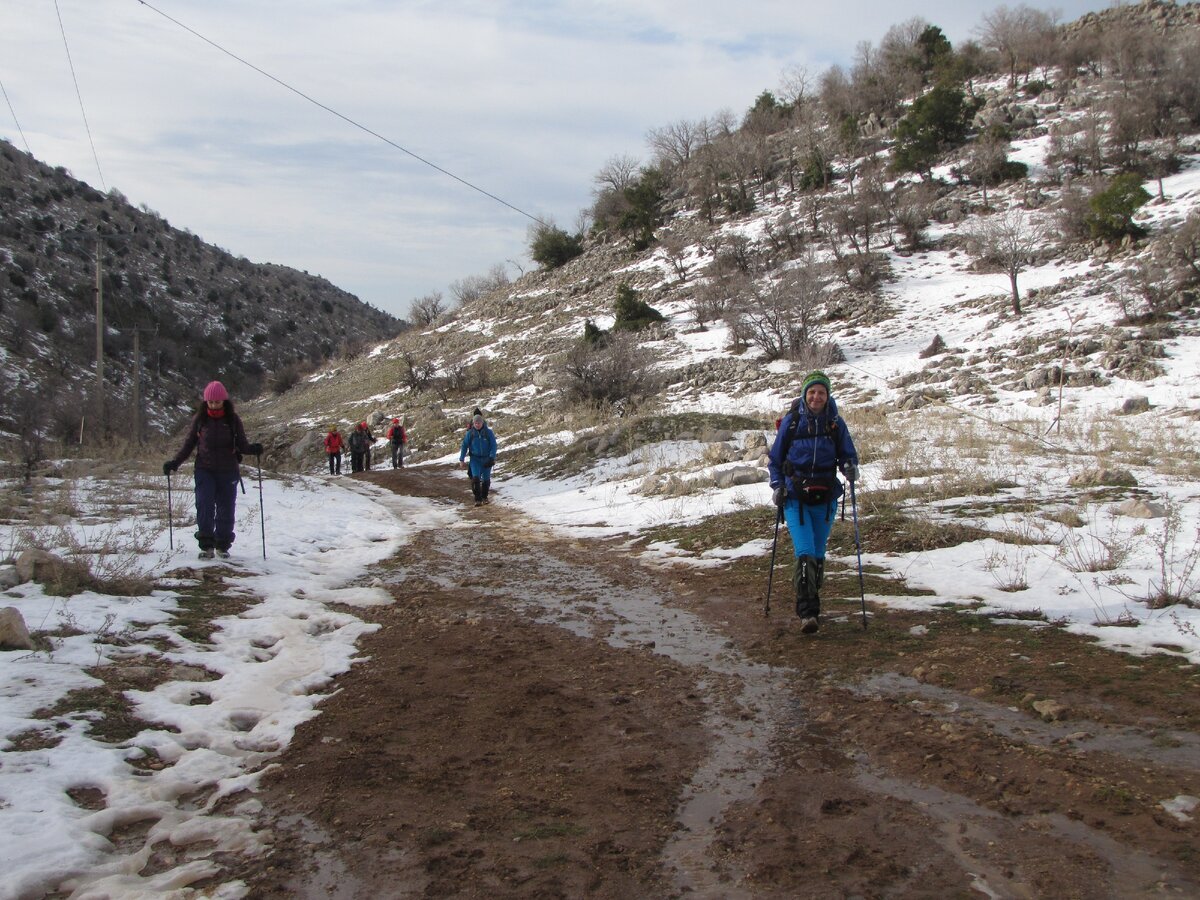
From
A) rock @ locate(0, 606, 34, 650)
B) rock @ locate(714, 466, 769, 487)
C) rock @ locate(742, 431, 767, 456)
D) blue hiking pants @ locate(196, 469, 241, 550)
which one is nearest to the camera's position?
rock @ locate(0, 606, 34, 650)

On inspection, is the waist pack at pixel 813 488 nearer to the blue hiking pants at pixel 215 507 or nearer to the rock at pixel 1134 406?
the blue hiking pants at pixel 215 507

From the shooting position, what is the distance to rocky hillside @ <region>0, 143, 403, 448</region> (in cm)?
4538

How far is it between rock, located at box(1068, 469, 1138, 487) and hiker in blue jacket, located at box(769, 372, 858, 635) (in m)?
4.79

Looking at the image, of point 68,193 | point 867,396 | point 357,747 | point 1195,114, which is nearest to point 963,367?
point 867,396

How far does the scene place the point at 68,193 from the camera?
221 ft

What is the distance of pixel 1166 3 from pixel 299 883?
7740 centimetres

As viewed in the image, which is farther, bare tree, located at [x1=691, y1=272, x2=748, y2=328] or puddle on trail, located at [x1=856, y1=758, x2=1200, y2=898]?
bare tree, located at [x1=691, y1=272, x2=748, y2=328]

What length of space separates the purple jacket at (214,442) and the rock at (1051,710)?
7972 millimetres

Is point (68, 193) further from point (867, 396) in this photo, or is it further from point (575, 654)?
point (575, 654)

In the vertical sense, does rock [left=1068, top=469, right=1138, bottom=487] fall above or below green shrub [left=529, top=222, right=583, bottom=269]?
below

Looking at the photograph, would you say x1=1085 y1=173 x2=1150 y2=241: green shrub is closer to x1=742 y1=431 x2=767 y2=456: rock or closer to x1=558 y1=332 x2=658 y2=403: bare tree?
x1=558 y1=332 x2=658 y2=403: bare tree

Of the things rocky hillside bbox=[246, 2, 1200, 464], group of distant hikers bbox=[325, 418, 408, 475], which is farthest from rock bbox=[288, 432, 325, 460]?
group of distant hikers bbox=[325, 418, 408, 475]

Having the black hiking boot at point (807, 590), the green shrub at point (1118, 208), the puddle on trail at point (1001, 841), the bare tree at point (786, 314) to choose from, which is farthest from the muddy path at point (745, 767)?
the green shrub at point (1118, 208)

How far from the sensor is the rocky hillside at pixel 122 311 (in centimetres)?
4538
